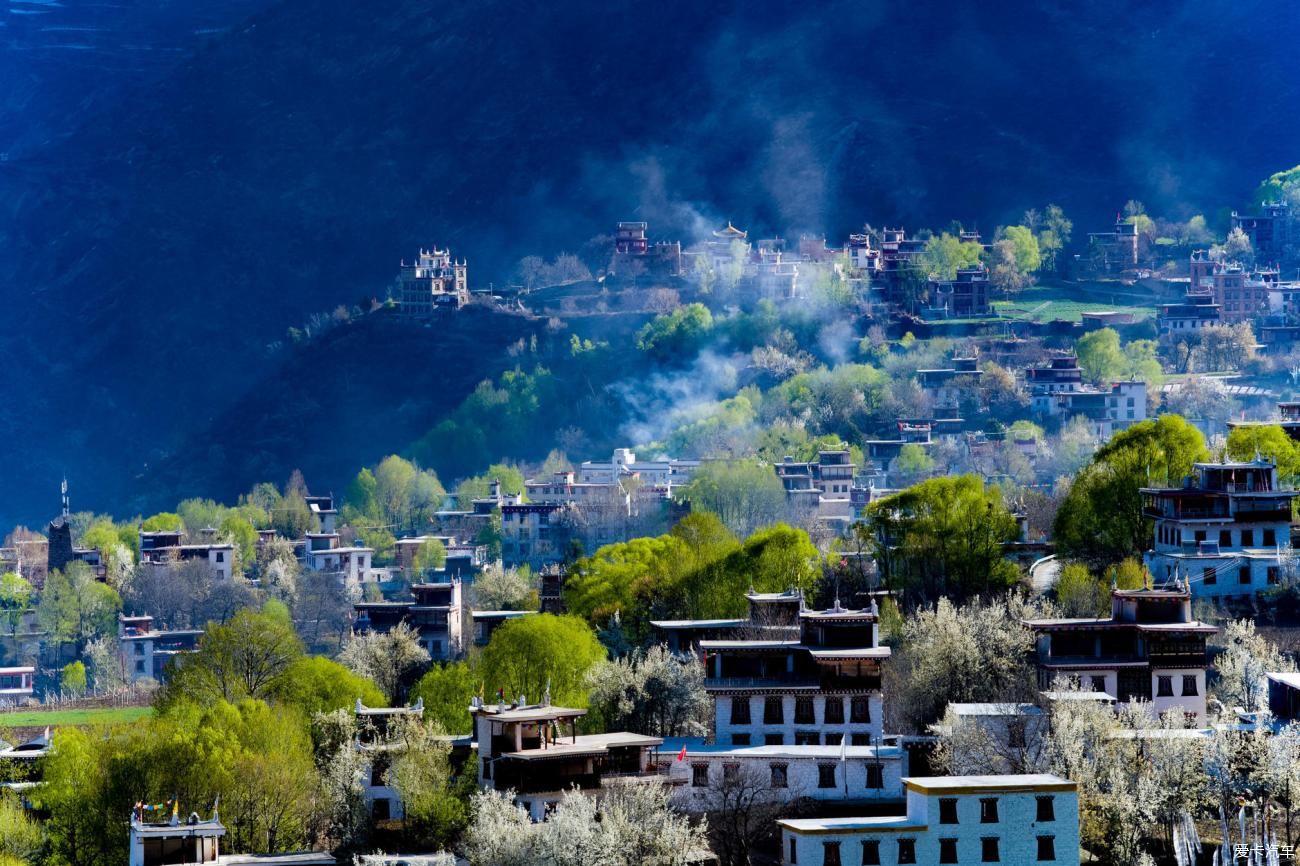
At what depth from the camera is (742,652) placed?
65562mm

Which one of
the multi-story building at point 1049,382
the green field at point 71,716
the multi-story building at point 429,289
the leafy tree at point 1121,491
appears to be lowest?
the green field at point 71,716

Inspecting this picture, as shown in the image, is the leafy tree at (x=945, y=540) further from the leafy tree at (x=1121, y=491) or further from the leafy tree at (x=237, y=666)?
the leafy tree at (x=237, y=666)

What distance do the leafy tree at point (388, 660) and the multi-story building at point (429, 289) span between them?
91.2 meters

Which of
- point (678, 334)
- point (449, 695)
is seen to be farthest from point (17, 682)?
point (678, 334)

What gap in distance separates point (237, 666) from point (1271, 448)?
97.1 ft

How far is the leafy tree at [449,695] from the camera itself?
70375mm

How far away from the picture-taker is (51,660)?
127m

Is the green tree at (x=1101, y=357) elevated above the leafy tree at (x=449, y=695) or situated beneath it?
elevated above

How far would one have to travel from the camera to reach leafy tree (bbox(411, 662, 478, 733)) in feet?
231

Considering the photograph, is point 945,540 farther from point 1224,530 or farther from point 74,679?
point 74,679

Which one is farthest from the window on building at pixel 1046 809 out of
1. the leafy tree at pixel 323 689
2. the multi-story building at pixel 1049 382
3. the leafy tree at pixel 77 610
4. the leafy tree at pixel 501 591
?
the multi-story building at pixel 1049 382

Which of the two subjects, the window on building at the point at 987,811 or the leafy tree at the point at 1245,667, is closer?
the window on building at the point at 987,811

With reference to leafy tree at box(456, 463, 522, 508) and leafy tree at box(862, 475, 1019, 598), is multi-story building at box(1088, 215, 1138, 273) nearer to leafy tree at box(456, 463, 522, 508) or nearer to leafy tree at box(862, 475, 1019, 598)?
leafy tree at box(456, 463, 522, 508)

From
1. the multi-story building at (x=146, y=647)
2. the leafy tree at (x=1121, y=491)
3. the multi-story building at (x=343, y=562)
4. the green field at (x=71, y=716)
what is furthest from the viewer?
the multi-story building at (x=343, y=562)
